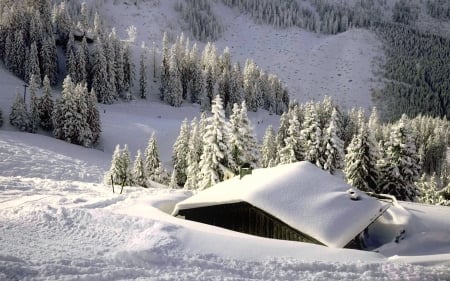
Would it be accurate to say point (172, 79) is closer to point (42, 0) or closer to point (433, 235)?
point (42, 0)

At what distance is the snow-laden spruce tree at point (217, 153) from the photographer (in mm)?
35844

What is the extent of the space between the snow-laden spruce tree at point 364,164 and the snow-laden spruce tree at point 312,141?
437cm

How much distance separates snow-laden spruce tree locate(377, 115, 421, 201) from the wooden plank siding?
1986cm

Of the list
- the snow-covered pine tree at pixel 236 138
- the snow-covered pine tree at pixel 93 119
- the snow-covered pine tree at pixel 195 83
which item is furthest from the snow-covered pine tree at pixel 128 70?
the snow-covered pine tree at pixel 236 138

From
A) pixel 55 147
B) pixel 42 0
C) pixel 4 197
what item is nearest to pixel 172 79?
pixel 42 0

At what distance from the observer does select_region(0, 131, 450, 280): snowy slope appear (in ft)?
40.1

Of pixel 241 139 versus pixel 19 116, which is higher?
pixel 241 139

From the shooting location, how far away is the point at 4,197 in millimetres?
23750

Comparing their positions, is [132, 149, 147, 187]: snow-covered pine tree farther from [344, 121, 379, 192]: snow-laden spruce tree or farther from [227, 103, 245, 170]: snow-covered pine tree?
[344, 121, 379, 192]: snow-laden spruce tree

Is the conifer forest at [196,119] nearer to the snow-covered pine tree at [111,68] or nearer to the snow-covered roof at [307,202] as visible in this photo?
the snow-covered pine tree at [111,68]

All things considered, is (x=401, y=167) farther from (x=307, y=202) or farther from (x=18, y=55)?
(x=18, y=55)

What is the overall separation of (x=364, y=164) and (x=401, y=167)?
300 cm

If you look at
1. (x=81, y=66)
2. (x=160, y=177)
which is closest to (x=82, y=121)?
(x=160, y=177)

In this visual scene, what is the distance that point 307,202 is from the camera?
755 inches
